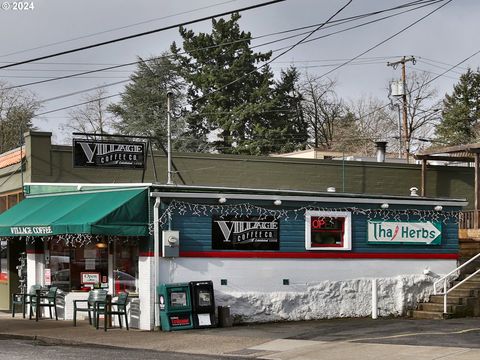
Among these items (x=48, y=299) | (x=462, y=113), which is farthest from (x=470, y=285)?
(x=462, y=113)

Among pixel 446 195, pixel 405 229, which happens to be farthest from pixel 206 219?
pixel 446 195

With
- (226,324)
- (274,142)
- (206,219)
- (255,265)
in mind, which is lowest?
(226,324)

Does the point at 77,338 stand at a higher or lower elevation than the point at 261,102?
lower

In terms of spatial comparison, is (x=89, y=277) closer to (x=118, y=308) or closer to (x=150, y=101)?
(x=118, y=308)

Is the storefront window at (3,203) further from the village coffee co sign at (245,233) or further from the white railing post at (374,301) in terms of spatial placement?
the white railing post at (374,301)

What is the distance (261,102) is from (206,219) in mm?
35390

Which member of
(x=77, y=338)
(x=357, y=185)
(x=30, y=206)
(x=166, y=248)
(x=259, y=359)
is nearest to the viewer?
(x=259, y=359)

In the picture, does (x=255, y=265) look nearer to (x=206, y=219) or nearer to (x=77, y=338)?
(x=206, y=219)

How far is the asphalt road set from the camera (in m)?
13.2

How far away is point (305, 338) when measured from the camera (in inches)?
629

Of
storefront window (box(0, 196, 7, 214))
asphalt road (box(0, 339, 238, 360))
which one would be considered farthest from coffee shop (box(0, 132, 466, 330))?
asphalt road (box(0, 339, 238, 360))

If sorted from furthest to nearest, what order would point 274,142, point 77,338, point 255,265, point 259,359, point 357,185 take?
point 274,142 < point 357,185 < point 255,265 < point 77,338 < point 259,359

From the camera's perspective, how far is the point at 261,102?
2117 inches

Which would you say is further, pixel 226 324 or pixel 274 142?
pixel 274 142
